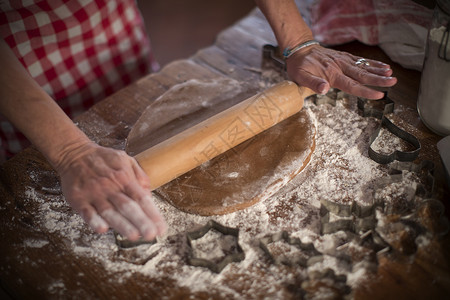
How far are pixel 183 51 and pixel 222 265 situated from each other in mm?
3261

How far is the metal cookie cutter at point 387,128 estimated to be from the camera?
155 centimetres

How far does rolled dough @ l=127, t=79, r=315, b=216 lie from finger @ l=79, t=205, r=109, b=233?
270mm

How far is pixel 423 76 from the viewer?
159cm

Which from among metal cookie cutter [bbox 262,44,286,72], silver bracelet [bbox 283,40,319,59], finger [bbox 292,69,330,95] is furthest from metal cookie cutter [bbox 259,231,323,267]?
metal cookie cutter [bbox 262,44,286,72]

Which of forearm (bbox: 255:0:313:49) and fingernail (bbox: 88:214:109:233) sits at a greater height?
forearm (bbox: 255:0:313:49)

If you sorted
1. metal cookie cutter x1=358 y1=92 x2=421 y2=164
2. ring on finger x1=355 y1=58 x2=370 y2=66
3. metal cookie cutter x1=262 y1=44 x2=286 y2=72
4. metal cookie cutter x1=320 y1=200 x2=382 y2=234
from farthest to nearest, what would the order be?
metal cookie cutter x1=262 y1=44 x2=286 y2=72 < ring on finger x1=355 y1=58 x2=370 y2=66 < metal cookie cutter x1=358 y1=92 x2=421 y2=164 < metal cookie cutter x1=320 y1=200 x2=382 y2=234

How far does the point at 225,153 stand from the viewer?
5.26 ft

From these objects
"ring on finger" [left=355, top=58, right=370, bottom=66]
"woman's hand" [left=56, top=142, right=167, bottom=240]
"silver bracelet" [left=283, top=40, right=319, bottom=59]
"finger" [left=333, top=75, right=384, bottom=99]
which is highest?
"silver bracelet" [left=283, top=40, right=319, bottom=59]

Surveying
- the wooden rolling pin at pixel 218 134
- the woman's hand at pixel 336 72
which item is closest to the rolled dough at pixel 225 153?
the wooden rolling pin at pixel 218 134

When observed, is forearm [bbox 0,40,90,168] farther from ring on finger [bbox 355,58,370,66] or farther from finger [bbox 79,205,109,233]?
ring on finger [bbox 355,58,370,66]

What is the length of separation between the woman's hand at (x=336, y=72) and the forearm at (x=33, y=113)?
2.92 ft

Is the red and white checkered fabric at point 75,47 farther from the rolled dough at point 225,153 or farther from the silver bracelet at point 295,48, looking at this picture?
the silver bracelet at point 295,48

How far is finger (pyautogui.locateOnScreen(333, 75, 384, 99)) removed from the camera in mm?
1595

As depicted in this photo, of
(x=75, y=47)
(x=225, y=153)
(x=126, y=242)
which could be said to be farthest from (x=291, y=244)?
(x=75, y=47)
